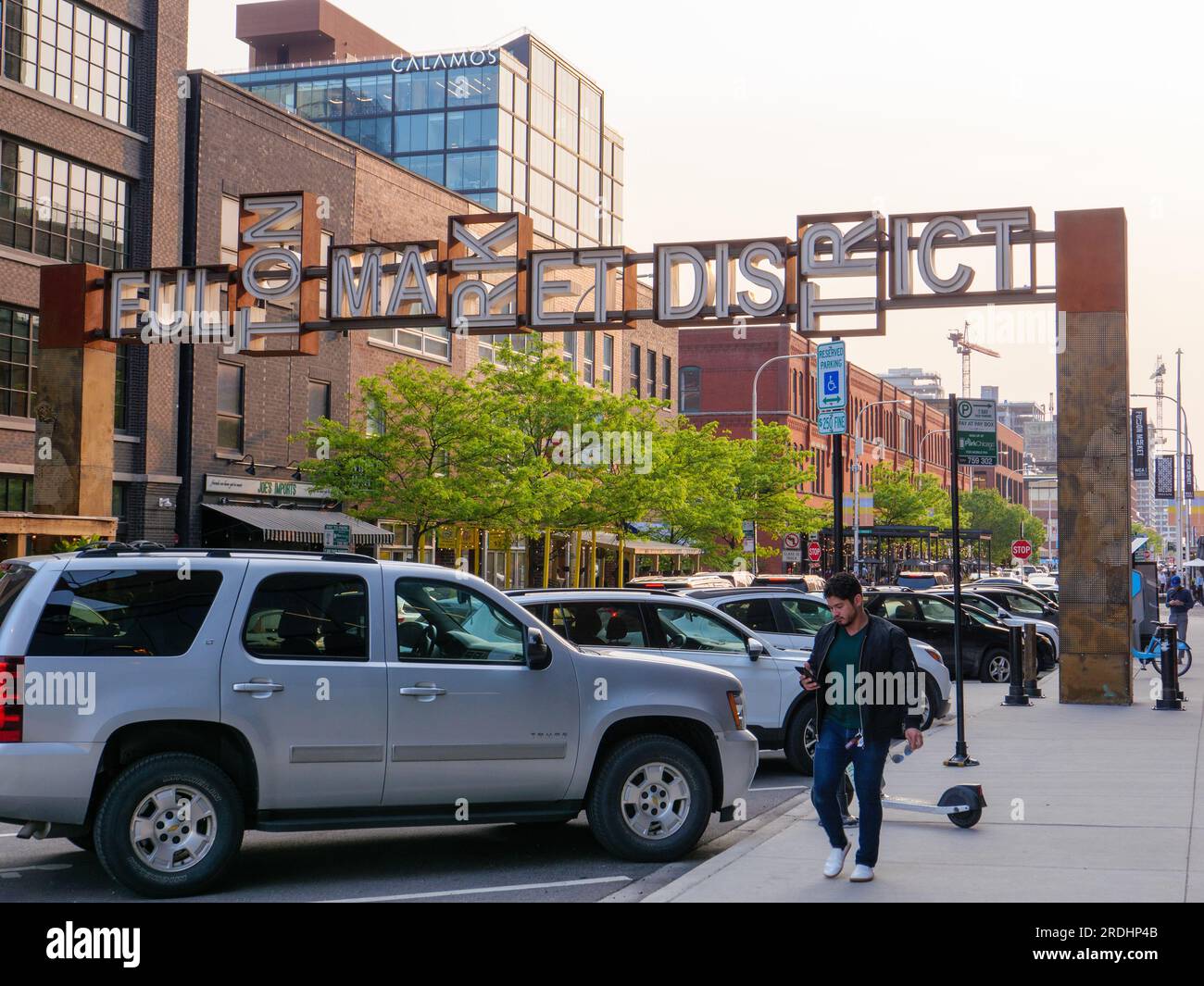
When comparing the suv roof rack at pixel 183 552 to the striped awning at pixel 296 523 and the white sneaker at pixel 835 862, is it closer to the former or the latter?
the white sneaker at pixel 835 862

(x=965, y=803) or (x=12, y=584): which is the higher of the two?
(x=12, y=584)

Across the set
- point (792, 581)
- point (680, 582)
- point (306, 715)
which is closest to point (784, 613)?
point (306, 715)

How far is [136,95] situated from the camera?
3009 cm

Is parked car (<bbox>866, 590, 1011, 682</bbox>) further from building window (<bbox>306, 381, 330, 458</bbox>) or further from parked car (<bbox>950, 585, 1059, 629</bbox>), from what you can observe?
building window (<bbox>306, 381, 330, 458</bbox>)

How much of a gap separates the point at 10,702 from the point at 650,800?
378 centimetres

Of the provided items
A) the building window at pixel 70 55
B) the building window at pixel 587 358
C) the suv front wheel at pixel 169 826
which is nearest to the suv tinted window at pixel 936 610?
the suv front wheel at pixel 169 826

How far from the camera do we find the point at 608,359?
5275cm

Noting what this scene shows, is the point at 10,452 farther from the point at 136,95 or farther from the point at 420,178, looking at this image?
the point at 420,178

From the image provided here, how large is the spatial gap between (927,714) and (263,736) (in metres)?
9.36

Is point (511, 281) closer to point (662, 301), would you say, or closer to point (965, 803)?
point (662, 301)

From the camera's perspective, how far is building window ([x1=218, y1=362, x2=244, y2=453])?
31750 mm

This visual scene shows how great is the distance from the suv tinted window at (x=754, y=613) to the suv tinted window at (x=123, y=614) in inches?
317

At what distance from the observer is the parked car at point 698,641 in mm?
11477
